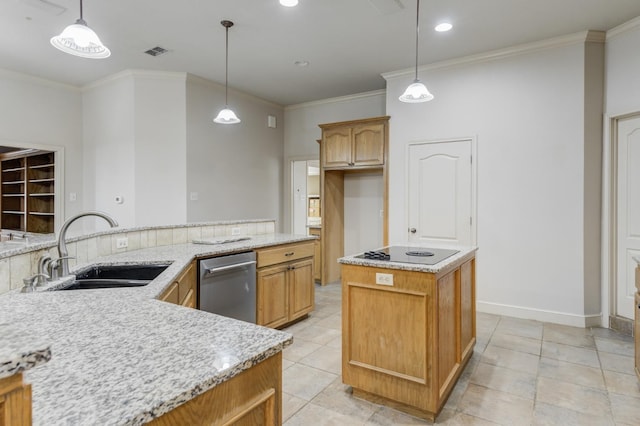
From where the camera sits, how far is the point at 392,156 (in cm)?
455

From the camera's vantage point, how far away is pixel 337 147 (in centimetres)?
498

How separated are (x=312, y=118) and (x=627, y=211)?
4325mm

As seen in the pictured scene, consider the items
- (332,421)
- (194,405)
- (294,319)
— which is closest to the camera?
(194,405)

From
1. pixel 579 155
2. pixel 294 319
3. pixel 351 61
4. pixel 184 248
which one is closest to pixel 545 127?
pixel 579 155

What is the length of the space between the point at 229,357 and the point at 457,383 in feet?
7.02

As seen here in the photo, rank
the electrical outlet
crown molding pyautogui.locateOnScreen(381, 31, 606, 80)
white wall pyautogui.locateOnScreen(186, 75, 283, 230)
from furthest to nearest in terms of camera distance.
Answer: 1. white wall pyautogui.locateOnScreen(186, 75, 283, 230)
2. crown molding pyautogui.locateOnScreen(381, 31, 606, 80)
3. the electrical outlet

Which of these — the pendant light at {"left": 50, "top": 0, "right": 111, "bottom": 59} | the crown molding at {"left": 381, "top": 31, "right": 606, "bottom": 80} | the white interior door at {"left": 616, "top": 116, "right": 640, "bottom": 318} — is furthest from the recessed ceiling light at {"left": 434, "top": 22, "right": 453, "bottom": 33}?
the pendant light at {"left": 50, "top": 0, "right": 111, "bottom": 59}

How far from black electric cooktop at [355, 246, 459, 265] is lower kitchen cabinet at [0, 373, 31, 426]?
1.91 metres

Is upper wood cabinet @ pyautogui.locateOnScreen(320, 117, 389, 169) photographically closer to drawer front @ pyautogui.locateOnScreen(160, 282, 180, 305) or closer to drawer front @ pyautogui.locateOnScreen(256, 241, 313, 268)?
drawer front @ pyautogui.locateOnScreen(256, 241, 313, 268)

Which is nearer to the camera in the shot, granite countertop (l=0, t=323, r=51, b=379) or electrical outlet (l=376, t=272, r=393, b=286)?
granite countertop (l=0, t=323, r=51, b=379)

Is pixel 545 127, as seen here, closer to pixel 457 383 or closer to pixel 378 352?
pixel 457 383

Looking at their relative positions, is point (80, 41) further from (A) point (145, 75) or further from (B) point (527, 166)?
(B) point (527, 166)

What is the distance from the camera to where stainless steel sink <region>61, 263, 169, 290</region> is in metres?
1.97

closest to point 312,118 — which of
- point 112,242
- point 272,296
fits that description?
point 272,296
